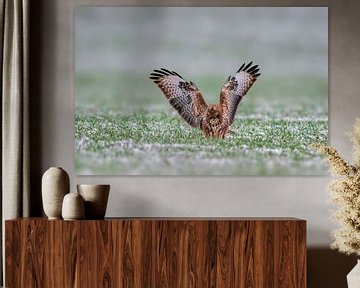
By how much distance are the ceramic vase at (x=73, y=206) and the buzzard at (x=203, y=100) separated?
3.11ft

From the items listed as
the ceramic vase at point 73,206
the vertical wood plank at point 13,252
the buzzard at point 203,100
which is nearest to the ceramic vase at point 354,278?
the buzzard at point 203,100

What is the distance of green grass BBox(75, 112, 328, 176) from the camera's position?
4410 mm

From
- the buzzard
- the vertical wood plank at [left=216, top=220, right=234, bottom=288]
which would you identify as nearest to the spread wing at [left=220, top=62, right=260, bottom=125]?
the buzzard

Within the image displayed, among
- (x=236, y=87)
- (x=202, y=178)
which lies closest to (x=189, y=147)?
(x=202, y=178)

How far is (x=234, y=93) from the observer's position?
443 cm

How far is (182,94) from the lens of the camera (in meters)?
4.43

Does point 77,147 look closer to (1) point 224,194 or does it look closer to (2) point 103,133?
(2) point 103,133

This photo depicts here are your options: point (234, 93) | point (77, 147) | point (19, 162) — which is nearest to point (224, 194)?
point (234, 93)

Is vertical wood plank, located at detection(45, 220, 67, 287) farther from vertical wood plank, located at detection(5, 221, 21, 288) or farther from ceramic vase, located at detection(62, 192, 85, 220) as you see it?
vertical wood plank, located at detection(5, 221, 21, 288)

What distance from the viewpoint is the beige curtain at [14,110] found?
4312mm

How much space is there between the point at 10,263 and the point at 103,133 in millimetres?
1032

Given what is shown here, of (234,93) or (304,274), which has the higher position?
(234,93)

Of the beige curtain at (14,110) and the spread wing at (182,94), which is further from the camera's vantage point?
the spread wing at (182,94)

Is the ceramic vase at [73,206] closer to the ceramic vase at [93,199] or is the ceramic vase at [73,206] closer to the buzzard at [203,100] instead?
the ceramic vase at [93,199]
